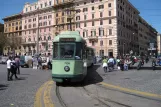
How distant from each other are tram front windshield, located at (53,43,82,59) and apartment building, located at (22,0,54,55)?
68.9 meters

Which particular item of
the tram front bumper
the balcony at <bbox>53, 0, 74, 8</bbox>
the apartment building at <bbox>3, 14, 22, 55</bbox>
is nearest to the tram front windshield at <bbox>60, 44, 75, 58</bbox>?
the tram front bumper

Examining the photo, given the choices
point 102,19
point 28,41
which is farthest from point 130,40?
point 28,41

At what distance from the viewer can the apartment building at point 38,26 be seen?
281 ft

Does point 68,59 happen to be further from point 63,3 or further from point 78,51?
point 63,3

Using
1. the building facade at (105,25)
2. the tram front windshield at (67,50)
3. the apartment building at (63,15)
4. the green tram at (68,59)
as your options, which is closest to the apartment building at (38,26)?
the apartment building at (63,15)

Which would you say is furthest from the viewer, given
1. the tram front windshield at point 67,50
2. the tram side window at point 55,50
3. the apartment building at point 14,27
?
the apartment building at point 14,27

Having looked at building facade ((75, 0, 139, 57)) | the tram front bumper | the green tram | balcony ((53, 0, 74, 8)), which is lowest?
the tram front bumper

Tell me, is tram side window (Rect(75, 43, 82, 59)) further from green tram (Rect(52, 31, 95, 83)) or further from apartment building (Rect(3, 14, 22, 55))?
apartment building (Rect(3, 14, 22, 55))

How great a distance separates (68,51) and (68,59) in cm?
47

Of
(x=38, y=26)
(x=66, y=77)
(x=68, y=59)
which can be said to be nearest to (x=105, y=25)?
(x=38, y=26)

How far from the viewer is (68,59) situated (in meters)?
12.7

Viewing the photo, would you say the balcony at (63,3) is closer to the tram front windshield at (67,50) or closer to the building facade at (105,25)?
the building facade at (105,25)

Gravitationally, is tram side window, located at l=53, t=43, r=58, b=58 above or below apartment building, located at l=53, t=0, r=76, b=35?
below

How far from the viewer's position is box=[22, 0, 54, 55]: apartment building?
85.8 meters
